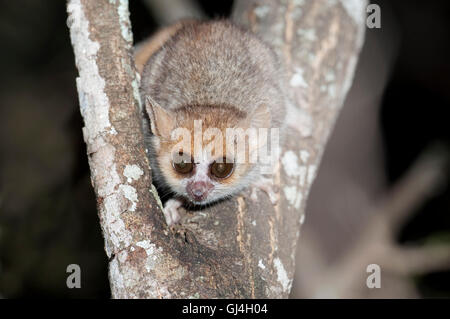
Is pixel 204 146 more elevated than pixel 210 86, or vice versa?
pixel 210 86

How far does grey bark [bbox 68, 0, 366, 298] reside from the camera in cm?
262

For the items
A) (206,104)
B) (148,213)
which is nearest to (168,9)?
(206,104)

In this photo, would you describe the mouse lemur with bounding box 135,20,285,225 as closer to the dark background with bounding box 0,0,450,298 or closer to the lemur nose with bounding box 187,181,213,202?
the lemur nose with bounding box 187,181,213,202

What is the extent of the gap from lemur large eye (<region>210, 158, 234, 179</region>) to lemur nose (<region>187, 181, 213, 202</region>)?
0.10 metres

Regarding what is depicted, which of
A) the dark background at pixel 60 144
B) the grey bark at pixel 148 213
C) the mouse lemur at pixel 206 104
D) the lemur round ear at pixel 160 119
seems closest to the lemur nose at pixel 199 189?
the mouse lemur at pixel 206 104

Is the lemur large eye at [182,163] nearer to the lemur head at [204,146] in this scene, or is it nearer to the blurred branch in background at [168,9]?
the lemur head at [204,146]

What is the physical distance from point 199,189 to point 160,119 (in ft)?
1.83

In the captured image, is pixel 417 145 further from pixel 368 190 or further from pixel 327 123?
pixel 327 123

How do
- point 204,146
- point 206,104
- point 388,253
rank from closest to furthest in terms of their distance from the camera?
point 204,146 < point 206,104 < point 388,253

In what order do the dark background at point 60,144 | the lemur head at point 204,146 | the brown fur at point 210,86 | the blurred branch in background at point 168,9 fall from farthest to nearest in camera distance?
the blurred branch in background at point 168,9 → the dark background at point 60,144 → the brown fur at point 210,86 → the lemur head at point 204,146

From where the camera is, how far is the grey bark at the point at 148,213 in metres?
2.62

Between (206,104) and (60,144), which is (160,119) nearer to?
(206,104)

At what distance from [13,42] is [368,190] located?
538cm

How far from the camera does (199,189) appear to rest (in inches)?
130
